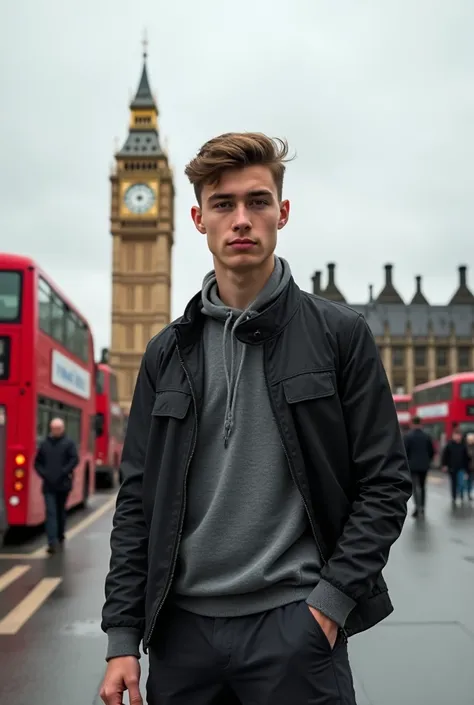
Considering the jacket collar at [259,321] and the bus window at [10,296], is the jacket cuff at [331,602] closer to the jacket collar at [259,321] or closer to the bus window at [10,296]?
the jacket collar at [259,321]

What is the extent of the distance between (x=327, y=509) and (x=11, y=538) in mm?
11985

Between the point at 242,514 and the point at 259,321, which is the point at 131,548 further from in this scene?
the point at 259,321

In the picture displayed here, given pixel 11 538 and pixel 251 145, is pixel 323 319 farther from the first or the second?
pixel 11 538

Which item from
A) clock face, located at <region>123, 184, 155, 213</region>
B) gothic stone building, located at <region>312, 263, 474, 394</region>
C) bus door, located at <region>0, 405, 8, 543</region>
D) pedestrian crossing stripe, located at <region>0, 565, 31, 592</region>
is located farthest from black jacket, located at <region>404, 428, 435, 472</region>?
gothic stone building, located at <region>312, 263, 474, 394</region>

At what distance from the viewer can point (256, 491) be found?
1.99 m

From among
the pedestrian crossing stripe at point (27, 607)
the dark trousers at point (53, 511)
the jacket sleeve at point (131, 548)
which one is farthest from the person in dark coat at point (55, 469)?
the jacket sleeve at point (131, 548)

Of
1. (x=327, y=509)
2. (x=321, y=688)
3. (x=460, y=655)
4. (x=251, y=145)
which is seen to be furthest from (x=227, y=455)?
(x=460, y=655)

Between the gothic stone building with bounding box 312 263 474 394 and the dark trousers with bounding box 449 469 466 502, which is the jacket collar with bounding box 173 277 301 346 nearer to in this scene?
the dark trousers with bounding box 449 469 466 502

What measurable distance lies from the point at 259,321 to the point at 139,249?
94.0 meters

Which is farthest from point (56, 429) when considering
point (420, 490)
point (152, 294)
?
point (152, 294)

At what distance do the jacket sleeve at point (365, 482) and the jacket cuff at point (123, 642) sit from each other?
47cm

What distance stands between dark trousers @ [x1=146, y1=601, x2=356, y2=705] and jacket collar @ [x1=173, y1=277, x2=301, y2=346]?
63 centimetres

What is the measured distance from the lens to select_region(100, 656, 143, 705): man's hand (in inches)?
78.8

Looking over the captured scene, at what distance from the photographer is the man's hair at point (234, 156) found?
80.6 inches
